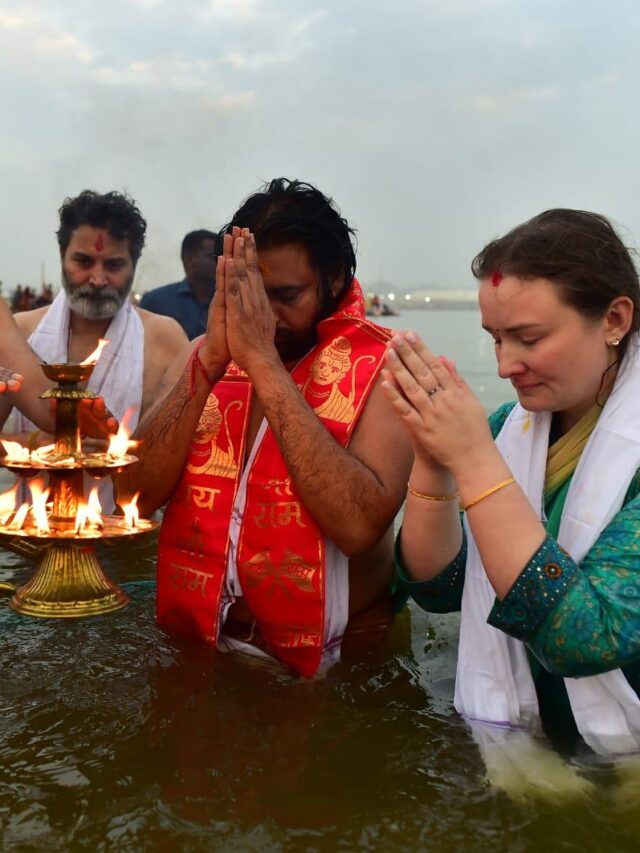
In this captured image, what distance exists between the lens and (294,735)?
9.10 feet

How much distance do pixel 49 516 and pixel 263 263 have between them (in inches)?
50.7

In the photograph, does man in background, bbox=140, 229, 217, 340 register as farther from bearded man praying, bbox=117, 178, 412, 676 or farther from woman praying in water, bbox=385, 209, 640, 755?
woman praying in water, bbox=385, 209, 640, 755

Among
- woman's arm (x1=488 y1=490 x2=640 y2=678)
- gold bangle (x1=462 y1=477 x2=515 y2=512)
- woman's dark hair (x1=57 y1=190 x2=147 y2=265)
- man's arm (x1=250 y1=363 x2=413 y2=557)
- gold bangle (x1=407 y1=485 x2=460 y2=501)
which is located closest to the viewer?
woman's arm (x1=488 y1=490 x2=640 y2=678)

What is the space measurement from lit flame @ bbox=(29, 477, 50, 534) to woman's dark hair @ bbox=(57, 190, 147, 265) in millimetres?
3035

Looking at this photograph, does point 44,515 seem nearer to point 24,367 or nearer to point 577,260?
point 24,367

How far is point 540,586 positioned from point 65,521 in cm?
140

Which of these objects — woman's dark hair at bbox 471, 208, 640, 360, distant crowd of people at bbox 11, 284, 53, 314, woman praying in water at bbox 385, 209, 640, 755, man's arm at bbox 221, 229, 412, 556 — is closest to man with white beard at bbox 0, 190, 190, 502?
man's arm at bbox 221, 229, 412, 556

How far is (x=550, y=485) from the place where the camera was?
2.93m

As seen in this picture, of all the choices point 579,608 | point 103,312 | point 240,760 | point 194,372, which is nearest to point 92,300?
point 103,312

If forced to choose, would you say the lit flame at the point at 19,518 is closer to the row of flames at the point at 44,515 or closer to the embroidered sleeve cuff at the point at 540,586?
the row of flames at the point at 44,515

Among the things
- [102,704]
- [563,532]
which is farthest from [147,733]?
[563,532]

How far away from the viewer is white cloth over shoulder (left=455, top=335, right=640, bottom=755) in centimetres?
261

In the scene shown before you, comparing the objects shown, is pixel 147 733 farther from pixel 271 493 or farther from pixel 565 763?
pixel 565 763

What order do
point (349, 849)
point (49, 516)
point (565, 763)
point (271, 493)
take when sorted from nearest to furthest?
point (349, 849), point (565, 763), point (49, 516), point (271, 493)
